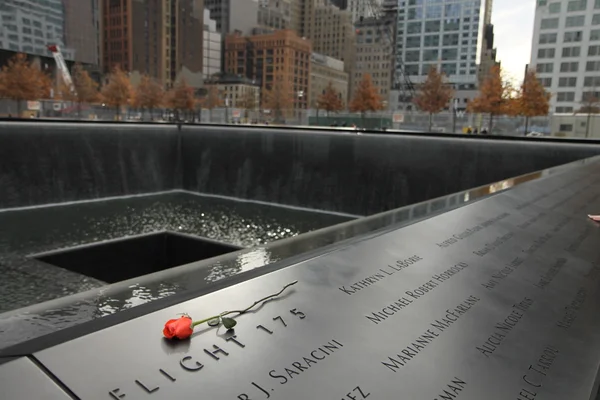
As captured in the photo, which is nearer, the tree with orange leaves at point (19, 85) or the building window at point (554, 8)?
the tree with orange leaves at point (19, 85)

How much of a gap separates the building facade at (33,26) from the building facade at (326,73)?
29250mm

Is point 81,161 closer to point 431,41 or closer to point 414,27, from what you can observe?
point 414,27

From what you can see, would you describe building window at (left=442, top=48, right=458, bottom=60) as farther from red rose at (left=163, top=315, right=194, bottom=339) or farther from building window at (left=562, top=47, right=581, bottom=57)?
red rose at (left=163, top=315, right=194, bottom=339)

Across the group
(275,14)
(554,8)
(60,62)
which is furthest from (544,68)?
(60,62)

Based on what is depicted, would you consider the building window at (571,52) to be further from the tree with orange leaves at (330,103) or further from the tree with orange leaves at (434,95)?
the tree with orange leaves at (330,103)

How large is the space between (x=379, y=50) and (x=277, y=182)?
176ft

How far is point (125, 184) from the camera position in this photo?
32.5 ft

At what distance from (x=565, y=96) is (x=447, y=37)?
43.1 ft

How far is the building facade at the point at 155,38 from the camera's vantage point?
62719mm

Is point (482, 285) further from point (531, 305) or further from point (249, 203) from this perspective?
point (249, 203)

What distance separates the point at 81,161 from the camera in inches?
365

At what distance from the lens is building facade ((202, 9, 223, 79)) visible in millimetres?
70188

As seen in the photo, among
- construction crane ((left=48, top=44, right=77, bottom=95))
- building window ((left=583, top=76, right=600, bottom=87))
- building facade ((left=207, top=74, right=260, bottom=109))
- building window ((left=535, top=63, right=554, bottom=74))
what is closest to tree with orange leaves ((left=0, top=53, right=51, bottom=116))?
construction crane ((left=48, top=44, right=77, bottom=95))

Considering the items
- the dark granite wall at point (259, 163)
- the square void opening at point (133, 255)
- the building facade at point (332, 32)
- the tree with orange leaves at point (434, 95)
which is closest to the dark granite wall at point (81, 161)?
the dark granite wall at point (259, 163)
